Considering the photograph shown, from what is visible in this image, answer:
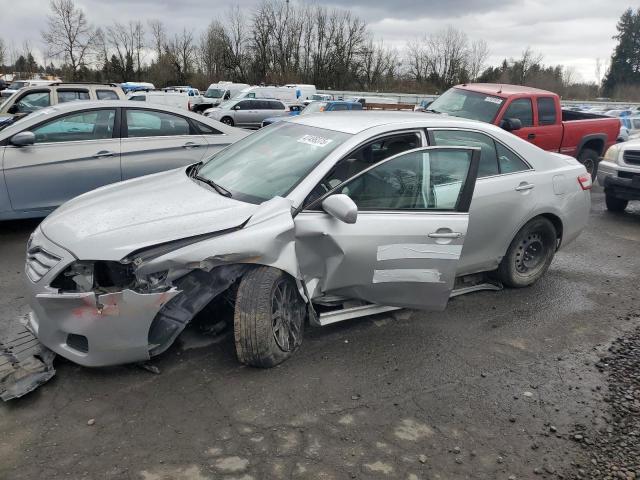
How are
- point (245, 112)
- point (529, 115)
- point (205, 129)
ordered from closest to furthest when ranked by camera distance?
point (205, 129)
point (529, 115)
point (245, 112)

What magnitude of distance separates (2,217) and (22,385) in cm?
363

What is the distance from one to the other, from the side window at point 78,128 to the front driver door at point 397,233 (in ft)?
13.5

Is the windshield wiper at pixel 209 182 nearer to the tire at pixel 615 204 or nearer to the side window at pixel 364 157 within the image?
the side window at pixel 364 157

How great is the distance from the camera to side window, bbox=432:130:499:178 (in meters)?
4.19

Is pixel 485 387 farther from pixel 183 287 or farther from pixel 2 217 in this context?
pixel 2 217

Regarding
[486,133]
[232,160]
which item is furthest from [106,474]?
[486,133]

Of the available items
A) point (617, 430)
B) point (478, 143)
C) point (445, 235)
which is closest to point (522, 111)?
point (478, 143)

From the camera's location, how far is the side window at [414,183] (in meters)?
3.67

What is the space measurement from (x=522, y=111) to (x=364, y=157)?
6.46 m

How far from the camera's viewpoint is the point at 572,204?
504 cm

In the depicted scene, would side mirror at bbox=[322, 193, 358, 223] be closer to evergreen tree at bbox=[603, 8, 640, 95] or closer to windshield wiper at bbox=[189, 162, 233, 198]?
windshield wiper at bbox=[189, 162, 233, 198]

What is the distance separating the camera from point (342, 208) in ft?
10.8

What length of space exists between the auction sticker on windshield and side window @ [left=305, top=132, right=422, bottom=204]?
10.1 inches

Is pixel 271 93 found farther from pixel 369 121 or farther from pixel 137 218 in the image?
pixel 137 218
